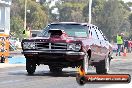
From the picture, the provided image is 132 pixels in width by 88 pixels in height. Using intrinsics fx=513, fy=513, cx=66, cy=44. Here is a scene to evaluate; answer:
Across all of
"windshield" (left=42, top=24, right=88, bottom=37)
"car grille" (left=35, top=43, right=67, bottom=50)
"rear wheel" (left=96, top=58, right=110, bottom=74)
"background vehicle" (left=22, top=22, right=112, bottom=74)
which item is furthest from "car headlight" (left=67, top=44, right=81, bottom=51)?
"rear wheel" (left=96, top=58, right=110, bottom=74)

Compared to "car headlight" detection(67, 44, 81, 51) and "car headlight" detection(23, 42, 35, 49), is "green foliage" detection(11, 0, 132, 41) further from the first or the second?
"car headlight" detection(67, 44, 81, 51)

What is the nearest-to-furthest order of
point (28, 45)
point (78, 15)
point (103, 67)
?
point (28, 45), point (103, 67), point (78, 15)

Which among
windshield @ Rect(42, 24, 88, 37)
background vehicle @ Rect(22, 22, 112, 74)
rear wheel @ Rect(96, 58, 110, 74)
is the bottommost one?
rear wheel @ Rect(96, 58, 110, 74)

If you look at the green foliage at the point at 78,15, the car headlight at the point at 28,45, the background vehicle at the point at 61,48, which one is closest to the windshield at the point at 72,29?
the background vehicle at the point at 61,48

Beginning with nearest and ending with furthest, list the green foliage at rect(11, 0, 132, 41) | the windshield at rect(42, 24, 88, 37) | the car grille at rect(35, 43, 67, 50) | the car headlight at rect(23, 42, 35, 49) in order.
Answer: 1. the car grille at rect(35, 43, 67, 50)
2. the car headlight at rect(23, 42, 35, 49)
3. the windshield at rect(42, 24, 88, 37)
4. the green foliage at rect(11, 0, 132, 41)

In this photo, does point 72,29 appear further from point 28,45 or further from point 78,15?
point 78,15

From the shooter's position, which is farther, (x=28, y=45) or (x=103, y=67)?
(x=103, y=67)

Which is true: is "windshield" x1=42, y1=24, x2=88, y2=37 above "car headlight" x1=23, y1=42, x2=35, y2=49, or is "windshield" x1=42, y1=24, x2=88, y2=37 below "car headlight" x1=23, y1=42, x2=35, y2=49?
above

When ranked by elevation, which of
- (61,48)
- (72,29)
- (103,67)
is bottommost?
(103,67)

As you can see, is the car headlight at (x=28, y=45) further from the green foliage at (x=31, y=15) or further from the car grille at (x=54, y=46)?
the green foliage at (x=31, y=15)

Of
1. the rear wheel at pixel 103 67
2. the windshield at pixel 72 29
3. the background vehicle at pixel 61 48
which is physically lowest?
the rear wheel at pixel 103 67

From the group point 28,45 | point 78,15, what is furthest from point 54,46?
point 78,15

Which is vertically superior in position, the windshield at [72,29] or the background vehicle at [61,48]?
the windshield at [72,29]

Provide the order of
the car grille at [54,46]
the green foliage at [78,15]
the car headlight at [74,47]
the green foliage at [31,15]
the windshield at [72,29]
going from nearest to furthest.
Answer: the car headlight at [74,47] → the car grille at [54,46] → the windshield at [72,29] → the green foliage at [31,15] → the green foliage at [78,15]
